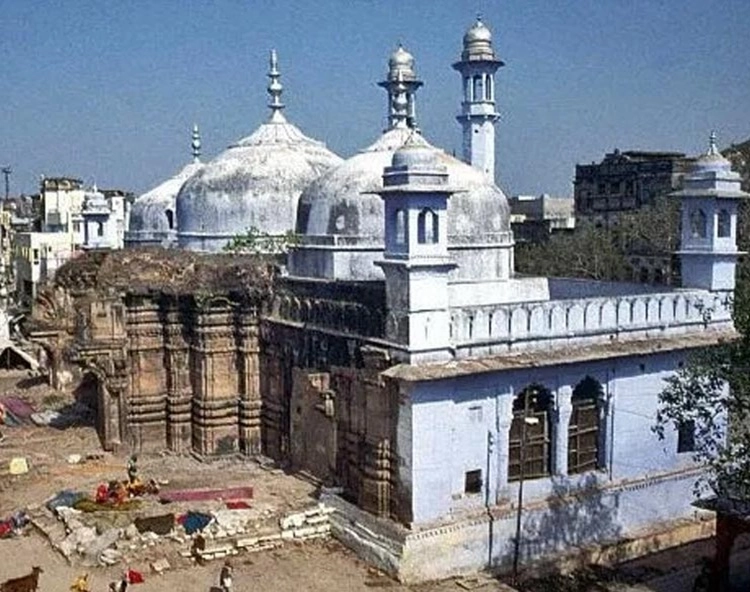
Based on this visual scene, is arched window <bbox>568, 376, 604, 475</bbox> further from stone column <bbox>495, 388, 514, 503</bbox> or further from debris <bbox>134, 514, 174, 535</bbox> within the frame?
debris <bbox>134, 514, 174, 535</bbox>

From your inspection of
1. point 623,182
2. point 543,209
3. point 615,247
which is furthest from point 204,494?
point 543,209

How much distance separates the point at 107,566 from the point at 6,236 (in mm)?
46912

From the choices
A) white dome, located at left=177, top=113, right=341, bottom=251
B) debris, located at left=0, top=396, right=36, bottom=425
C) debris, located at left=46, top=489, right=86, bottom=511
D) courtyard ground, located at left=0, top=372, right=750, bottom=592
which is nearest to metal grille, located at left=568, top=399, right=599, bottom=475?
courtyard ground, located at left=0, top=372, right=750, bottom=592

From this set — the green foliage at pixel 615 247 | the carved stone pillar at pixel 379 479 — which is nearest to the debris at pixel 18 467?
the carved stone pillar at pixel 379 479

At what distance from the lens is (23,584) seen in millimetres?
12523

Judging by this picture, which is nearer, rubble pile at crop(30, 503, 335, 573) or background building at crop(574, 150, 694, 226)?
rubble pile at crop(30, 503, 335, 573)

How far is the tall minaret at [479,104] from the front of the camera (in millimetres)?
22641

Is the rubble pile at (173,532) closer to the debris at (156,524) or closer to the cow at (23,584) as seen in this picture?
the debris at (156,524)

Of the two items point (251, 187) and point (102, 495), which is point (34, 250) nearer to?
point (251, 187)

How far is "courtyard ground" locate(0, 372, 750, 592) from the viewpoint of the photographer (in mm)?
13242

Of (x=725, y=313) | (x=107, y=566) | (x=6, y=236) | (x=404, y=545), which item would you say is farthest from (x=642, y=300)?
(x=6, y=236)

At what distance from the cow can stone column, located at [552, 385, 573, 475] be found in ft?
25.5

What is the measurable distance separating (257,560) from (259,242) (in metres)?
9.27

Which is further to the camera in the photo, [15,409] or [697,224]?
[15,409]
